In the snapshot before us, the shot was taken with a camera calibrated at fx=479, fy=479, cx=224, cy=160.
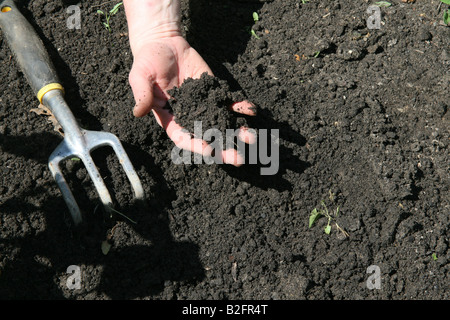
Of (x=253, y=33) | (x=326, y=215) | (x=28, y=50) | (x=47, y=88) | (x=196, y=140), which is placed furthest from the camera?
(x=253, y=33)

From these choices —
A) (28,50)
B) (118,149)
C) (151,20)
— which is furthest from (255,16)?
(28,50)

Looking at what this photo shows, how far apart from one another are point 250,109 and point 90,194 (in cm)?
95

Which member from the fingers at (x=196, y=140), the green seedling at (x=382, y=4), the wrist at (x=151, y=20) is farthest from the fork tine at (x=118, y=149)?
the green seedling at (x=382, y=4)

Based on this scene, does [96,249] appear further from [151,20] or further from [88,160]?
[151,20]

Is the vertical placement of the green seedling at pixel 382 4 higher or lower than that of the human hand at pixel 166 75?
higher

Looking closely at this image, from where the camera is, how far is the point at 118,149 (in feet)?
8.16

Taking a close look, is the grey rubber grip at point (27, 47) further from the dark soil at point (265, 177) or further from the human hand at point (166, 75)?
the human hand at point (166, 75)

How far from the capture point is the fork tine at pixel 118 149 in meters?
2.43

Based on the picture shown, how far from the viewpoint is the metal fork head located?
2.42 meters

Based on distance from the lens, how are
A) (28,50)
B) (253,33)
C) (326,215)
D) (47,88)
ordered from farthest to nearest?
(253,33)
(28,50)
(47,88)
(326,215)

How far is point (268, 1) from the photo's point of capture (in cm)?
314

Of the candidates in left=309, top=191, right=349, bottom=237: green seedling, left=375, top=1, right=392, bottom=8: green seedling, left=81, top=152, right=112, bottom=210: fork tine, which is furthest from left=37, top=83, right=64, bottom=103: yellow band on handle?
left=375, top=1, right=392, bottom=8: green seedling

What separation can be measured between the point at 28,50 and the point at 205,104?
44.7 inches
